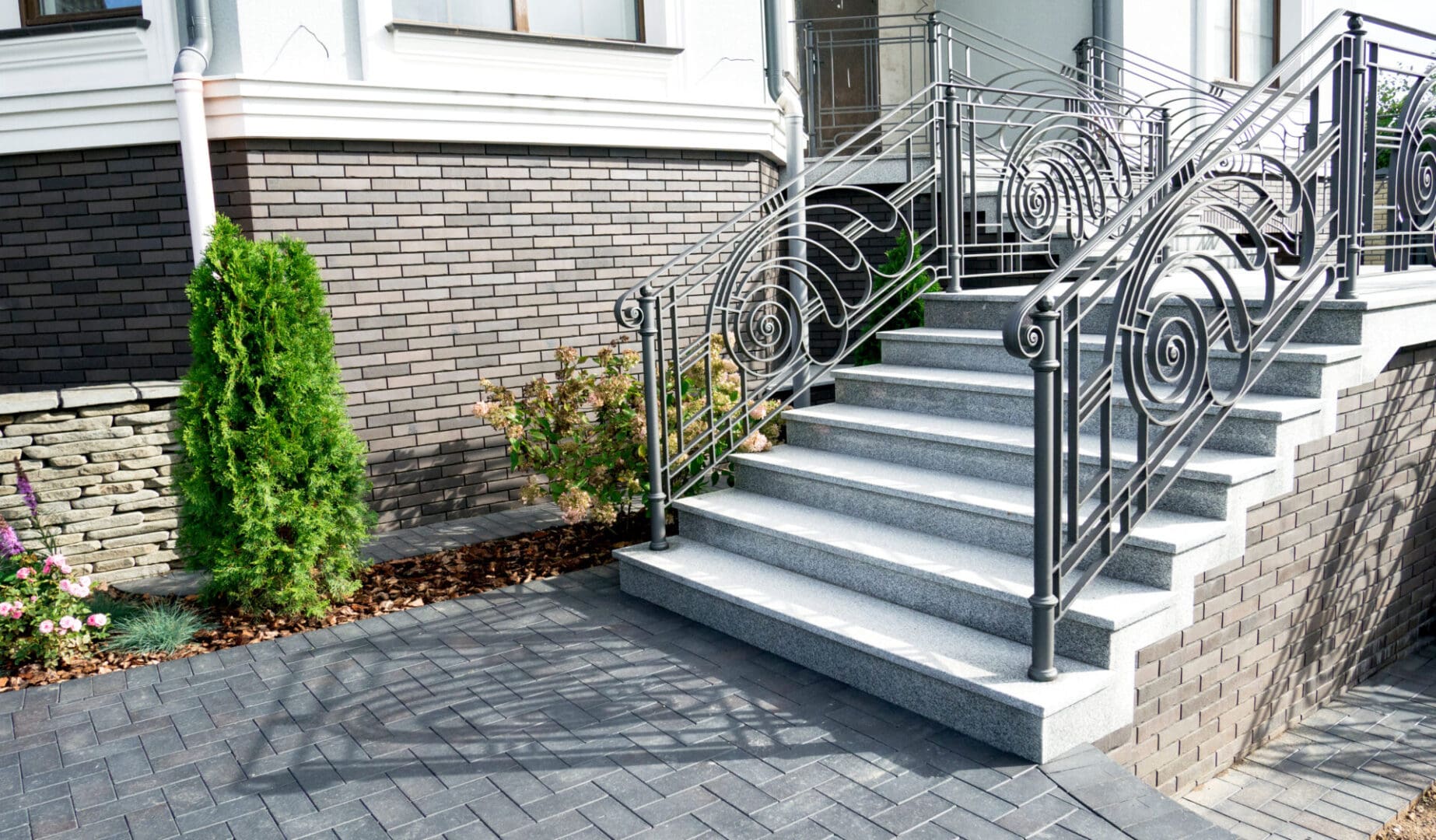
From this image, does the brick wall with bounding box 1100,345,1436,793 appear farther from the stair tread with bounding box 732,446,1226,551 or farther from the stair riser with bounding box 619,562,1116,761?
the stair riser with bounding box 619,562,1116,761

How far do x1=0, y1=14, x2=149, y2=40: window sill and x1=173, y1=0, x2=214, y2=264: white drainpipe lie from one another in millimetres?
368

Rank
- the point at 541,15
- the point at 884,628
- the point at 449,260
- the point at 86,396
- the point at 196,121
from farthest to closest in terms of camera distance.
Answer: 1. the point at 541,15
2. the point at 449,260
3. the point at 196,121
4. the point at 86,396
5. the point at 884,628

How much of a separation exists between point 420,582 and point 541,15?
11.9 ft

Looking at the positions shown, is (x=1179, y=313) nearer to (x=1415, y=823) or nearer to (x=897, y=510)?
(x=897, y=510)

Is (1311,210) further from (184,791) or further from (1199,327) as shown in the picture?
(184,791)

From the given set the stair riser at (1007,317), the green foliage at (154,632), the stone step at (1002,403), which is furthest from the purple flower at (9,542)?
the stair riser at (1007,317)

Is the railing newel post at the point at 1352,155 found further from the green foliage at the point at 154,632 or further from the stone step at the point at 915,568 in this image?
the green foliage at the point at 154,632

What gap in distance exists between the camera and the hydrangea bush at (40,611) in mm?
4617

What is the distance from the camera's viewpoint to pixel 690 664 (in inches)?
170

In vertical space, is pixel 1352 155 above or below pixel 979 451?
above

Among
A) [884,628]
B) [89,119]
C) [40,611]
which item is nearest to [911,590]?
[884,628]

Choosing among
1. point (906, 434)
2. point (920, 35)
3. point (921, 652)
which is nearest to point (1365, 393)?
point (906, 434)

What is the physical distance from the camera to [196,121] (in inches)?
225

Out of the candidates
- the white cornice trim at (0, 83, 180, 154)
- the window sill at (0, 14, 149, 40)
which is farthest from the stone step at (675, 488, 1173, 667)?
the window sill at (0, 14, 149, 40)
